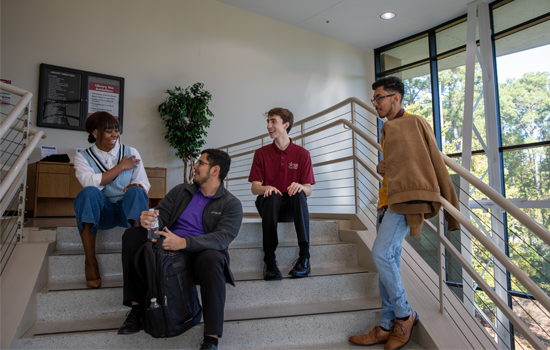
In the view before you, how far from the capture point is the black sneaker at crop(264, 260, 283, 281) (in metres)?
2.13

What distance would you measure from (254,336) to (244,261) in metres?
0.62

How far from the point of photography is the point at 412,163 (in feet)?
5.25

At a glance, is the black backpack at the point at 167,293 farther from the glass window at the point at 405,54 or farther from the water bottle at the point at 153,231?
the glass window at the point at 405,54

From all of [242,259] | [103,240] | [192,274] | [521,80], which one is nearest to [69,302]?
[103,240]

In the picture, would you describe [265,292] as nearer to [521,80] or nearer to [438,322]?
[438,322]

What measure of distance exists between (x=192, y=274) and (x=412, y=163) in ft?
3.81

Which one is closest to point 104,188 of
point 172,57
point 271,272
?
point 271,272

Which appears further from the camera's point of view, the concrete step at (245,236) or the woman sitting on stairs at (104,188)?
the concrete step at (245,236)

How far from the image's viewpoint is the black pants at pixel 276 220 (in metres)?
2.27

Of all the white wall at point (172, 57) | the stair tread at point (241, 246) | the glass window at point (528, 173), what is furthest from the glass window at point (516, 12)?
the stair tread at point (241, 246)

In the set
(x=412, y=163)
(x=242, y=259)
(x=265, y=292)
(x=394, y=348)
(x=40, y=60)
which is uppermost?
(x=40, y=60)

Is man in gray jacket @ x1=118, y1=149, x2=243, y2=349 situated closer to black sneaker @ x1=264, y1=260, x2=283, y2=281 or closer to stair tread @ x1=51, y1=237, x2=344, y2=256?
black sneaker @ x1=264, y1=260, x2=283, y2=281

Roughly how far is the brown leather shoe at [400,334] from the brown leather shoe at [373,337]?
45 millimetres

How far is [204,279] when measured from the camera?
66.5 inches
